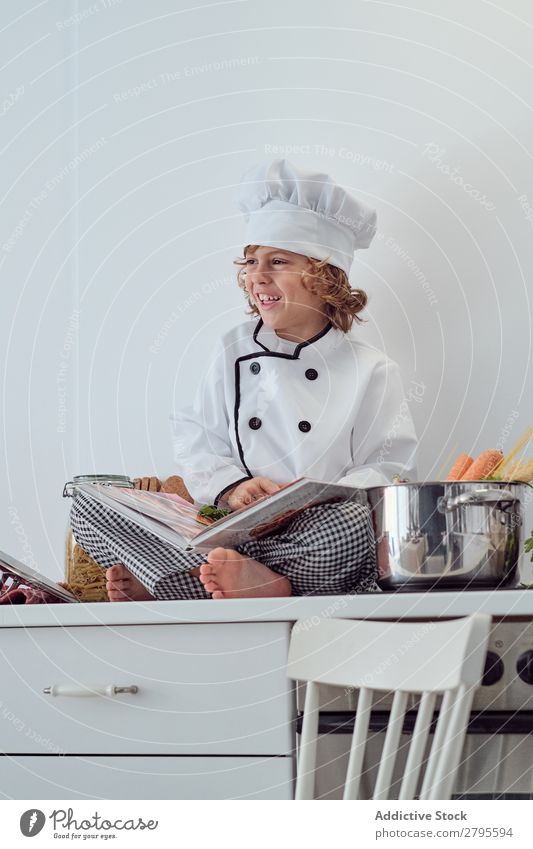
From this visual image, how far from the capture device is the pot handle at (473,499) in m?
0.96

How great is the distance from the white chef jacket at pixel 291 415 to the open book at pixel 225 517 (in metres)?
0.21

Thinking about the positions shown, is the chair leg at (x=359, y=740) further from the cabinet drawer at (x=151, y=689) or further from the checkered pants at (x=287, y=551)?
the checkered pants at (x=287, y=551)

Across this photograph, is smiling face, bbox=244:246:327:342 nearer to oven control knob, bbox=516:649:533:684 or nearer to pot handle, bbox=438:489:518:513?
pot handle, bbox=438:489:518:513

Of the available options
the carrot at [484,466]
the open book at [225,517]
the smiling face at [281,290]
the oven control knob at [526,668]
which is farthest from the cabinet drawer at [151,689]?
the smiling face at [281,290]

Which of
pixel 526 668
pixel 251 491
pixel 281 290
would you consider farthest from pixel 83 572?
pixel 526 668

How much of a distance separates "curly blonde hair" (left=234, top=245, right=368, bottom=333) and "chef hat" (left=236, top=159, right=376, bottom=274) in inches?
0.5

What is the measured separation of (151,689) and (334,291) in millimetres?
609

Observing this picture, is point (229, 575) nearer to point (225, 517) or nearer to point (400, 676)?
point (225, 517)

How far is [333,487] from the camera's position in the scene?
3.27 ft

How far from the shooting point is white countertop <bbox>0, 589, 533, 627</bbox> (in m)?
0.90

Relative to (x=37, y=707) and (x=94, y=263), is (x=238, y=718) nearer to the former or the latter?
(x=37, y=707)

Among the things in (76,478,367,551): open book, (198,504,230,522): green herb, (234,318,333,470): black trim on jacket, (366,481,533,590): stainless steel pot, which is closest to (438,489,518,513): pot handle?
(366,481,533,590): stainless steel pot

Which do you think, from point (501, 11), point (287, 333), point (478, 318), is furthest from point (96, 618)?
point (501, 11)

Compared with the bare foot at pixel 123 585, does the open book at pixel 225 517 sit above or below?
above
